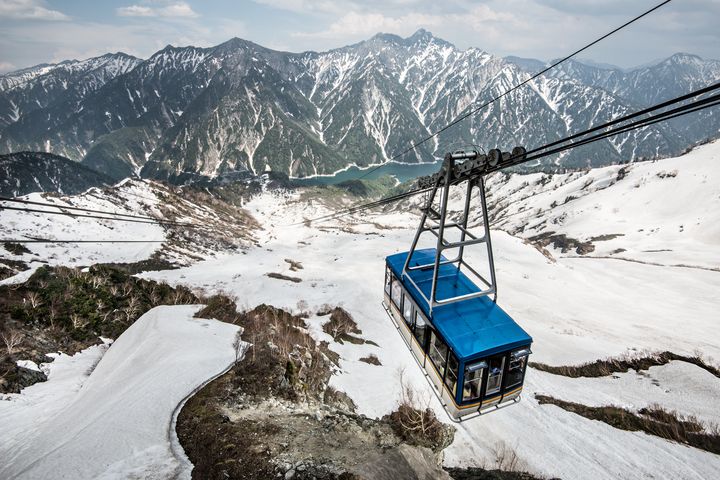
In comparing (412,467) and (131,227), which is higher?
(412,467)

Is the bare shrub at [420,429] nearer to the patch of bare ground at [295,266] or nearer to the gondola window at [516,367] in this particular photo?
the gondola window at [516,367]

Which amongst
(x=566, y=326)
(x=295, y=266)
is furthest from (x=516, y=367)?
(x=295, y=266)

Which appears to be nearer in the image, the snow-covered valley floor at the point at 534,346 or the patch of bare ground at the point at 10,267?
the snow-covered valley floor at the point at 534,346

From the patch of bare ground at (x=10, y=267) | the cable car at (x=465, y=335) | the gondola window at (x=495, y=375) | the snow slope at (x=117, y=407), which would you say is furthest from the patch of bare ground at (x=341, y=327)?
the patch of bare ground at (x=10, y=267)

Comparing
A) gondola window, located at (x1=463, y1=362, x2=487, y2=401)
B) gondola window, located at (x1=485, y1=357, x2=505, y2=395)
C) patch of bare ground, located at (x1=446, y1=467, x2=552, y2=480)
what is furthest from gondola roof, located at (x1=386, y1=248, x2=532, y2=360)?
patch of bare ground, located at (x1=446, y1=467, x2=552, y2=480)

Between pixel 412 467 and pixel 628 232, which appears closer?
pixel 412 467

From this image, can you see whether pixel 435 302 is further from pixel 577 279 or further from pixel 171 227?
pixel 171 227

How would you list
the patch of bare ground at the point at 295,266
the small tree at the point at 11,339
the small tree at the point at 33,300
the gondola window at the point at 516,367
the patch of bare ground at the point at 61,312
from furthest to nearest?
1. the patch of bare ground at the point at 295,266
2. the small tree at the point at 33,300
3. the patch of bare ground at the point at 61,312
4. the small tree at the point at 11,339
5. the gondola window at the point at 516,367

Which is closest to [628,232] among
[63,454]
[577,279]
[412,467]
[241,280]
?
[577,279]
